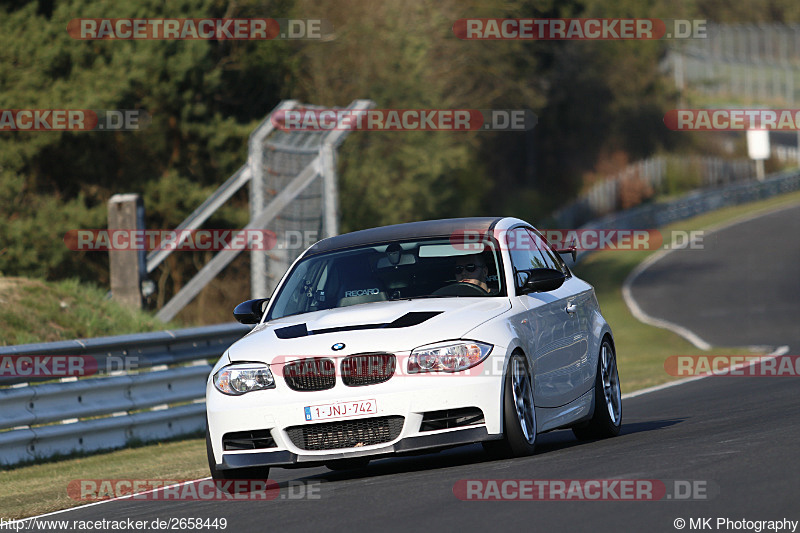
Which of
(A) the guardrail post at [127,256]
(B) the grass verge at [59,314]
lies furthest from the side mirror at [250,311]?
(A) the guardrail post at [127,256]

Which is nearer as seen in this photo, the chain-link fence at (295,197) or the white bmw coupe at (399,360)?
the white bmw coupe at (399,360)

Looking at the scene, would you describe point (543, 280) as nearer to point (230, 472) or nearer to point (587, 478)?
point (587, 478)

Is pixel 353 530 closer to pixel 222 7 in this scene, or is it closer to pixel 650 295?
pixel 222 7

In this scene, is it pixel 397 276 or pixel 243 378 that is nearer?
pixel 243 378

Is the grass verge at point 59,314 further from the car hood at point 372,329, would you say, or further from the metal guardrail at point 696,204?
the metal guardrail at point 696,204

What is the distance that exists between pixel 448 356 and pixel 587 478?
1.38m

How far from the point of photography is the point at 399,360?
8.82 metres

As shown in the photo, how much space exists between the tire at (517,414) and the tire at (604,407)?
5.09 ft

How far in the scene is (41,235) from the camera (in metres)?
27.6

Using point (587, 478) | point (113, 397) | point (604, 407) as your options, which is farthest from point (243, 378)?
point (113, 397)

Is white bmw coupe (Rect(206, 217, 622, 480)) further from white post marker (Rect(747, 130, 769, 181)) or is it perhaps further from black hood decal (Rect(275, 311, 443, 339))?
white post marker (Rect(747, 130, 769, 181))

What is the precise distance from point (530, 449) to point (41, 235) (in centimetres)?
2004

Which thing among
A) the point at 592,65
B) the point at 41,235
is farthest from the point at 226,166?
the point at 592,65

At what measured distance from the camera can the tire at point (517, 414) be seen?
8961mm
